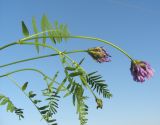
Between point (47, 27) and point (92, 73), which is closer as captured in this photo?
point (92, 73)

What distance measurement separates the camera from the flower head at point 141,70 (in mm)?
1590

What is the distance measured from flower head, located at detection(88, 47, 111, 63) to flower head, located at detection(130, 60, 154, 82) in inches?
7.9

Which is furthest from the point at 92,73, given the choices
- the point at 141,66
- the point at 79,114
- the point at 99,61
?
the point at 141,66

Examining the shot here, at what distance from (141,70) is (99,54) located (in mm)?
279

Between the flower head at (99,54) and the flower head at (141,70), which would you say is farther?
the flower head at (141,70)

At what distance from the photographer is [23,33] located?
150cm

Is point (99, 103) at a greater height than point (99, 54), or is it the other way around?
point (99, 54)

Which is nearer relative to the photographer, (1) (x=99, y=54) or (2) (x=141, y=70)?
(1) (x=99, y=54)

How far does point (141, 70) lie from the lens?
1617 mm

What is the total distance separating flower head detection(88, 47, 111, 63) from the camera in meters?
1.44

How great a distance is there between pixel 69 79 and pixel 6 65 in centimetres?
25

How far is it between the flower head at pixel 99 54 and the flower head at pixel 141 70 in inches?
7.9

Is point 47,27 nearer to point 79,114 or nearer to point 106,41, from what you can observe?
point 106,41

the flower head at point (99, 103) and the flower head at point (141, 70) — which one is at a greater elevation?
the flower head at point (141, 70)
